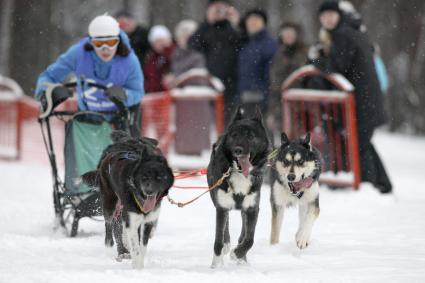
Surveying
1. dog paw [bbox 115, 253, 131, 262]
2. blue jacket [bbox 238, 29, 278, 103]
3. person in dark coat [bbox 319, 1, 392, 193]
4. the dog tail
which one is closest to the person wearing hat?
the dog tail

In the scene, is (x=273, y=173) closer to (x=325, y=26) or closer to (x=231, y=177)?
(x=231, y=177)

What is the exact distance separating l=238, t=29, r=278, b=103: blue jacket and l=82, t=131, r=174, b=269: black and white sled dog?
5030 mm

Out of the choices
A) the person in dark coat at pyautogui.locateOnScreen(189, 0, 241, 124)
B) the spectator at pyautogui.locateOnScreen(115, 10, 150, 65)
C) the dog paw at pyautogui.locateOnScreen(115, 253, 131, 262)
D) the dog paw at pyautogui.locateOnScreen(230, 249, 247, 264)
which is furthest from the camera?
the spectator at pyautogui.locateOnScreen(115, 10, 150, 65)

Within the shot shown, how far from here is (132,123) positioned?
670cm

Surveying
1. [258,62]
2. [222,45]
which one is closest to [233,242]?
[258,62]

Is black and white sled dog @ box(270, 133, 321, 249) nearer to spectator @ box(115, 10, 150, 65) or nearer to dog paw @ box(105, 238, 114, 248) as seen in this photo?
dog paw @ box(105, 238, 114, 248)

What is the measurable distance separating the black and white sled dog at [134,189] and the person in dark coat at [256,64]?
4.90 metres

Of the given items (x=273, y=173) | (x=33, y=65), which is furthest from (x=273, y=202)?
(x=33, y=65)

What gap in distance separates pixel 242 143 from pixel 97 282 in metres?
1.30

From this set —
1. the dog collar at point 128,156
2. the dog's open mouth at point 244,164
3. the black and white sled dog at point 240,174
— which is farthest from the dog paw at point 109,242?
the dog's open mouth at point 244,164

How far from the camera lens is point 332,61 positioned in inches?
370

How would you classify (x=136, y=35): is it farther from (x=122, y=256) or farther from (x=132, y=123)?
(x=122, y=256)

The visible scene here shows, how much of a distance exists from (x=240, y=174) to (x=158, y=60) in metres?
8.07

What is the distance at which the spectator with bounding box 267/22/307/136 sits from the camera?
1110 centimetres
